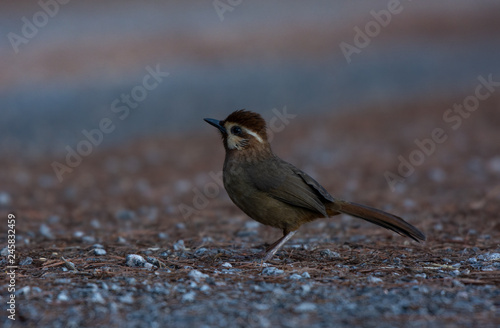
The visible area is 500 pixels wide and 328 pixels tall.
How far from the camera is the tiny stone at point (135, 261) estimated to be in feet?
18.1

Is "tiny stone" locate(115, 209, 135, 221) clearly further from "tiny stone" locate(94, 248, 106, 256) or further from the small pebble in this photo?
the small pebble

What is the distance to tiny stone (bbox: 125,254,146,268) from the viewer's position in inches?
217

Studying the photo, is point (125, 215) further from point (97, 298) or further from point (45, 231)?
point (97, 298)

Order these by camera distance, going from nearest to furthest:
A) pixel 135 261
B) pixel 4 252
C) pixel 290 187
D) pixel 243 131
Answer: pixel 135 261, pixel 4 252, pixel 290 187, pixel 243 131

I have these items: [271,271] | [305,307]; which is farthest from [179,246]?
[305,307]

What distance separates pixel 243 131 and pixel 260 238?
1370 millimetres

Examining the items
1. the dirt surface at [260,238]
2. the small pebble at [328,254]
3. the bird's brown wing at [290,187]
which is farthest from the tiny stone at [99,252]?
the small pebble at [328,254]

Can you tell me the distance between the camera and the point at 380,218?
6.12m

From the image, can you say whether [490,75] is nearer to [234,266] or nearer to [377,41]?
[377,41]

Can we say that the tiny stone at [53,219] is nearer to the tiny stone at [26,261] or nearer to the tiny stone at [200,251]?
the tiny stone at [26,261]

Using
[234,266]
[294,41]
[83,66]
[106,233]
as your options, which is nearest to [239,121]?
[234,266]

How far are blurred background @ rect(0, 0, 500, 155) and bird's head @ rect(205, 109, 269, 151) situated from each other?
7171 millimetres

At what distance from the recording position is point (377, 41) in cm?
2436

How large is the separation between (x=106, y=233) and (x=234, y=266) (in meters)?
2.59
